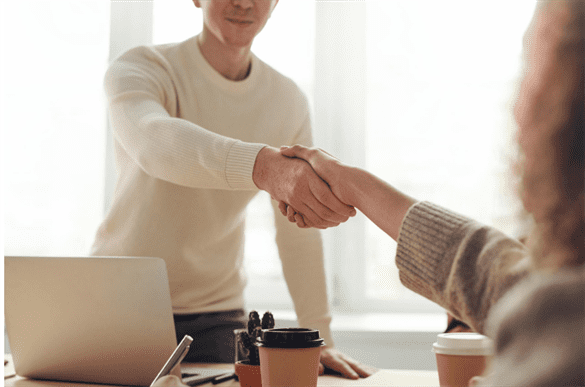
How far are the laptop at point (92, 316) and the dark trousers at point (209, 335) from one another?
0.35 m

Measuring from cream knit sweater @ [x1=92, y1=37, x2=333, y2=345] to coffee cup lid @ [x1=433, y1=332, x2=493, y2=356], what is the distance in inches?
25.7

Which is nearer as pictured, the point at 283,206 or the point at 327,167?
the point at 327,167

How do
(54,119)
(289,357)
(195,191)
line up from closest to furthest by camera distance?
(289,357) < (195,191) < (54,119)

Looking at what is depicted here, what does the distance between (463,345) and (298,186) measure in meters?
0.55

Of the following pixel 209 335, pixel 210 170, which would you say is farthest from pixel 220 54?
pixel 209 335

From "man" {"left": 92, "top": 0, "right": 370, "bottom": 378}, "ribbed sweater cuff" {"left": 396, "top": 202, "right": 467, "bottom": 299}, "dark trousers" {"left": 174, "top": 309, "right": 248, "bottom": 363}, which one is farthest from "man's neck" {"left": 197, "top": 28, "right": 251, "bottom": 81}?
"ribbed sweater cuff" {"left": 396, "top": 202, "right": 467, "bottom": 299}

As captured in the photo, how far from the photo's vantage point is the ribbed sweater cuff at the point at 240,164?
50.5 inches

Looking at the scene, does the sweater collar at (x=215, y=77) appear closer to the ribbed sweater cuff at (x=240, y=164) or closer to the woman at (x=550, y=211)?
the ribbed sweater cuff at (x=240, y=164)

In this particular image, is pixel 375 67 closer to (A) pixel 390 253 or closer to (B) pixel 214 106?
(A) pixel 390 253

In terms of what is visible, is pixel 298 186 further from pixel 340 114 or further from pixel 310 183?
pixel 340 114

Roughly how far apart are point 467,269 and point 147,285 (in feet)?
2.05

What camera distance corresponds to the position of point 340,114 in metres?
2.55

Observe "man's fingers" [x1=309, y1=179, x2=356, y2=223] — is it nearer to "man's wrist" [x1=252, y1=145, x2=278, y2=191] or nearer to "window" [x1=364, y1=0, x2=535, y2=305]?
"man's wrist" [x1=252, y1=145, x2=278, y2=191]

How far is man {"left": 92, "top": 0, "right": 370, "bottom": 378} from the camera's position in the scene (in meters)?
1.32
